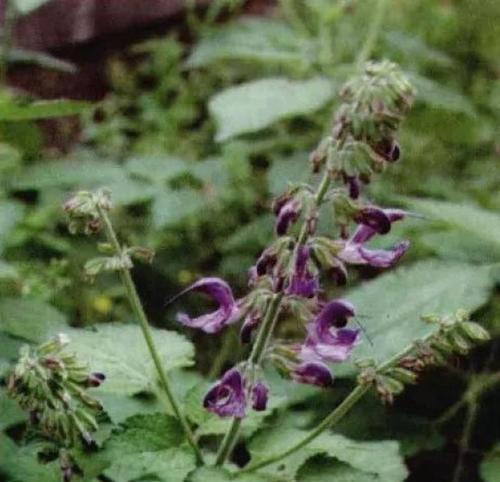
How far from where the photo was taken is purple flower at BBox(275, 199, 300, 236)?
1.04 meters

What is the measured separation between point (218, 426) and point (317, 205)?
0.31 meters

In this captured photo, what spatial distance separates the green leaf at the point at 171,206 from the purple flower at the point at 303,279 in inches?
34.4

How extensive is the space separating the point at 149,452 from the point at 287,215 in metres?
0.30

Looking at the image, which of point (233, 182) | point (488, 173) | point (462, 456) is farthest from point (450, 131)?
point (462, 456)

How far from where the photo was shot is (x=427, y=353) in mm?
1077

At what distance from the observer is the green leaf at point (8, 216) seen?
161cm

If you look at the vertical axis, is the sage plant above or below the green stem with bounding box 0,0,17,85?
above

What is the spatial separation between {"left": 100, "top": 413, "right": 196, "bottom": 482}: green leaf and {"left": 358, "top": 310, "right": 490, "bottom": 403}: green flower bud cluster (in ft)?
0.71

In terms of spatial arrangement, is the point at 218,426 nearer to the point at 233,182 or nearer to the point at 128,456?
the point at 128,456

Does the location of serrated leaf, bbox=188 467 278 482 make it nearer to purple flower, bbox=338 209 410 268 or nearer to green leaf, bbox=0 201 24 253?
purple flower, bbox=338 209 410 268

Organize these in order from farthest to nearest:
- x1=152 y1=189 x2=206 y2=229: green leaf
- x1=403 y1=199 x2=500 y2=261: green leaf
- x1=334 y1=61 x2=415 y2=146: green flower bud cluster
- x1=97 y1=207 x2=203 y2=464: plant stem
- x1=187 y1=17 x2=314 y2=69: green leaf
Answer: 1. x1=187 y1=17 x2=314 y2=69: green leaf
2. x1=152 y1=189 x2=206 y2=229: green leaf
3. x1=403 y1=199 x2=500 y2=261: green leaf
4. x1=97 y1=207 x2=203 y2=464: plant stem
5. x1=334 y1=61 x2=415 y2=146: green flower bud cluster

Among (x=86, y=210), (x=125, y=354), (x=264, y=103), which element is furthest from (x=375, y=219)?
(x=264, y=103)

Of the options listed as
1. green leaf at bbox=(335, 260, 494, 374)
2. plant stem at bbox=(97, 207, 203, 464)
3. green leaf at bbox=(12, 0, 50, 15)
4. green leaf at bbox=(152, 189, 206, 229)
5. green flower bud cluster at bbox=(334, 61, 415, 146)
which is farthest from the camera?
green leaf at bbox=(152, 189, 206, 229)

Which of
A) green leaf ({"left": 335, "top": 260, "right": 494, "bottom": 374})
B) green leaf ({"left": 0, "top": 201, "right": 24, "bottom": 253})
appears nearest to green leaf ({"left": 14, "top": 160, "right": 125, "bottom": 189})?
green leaf ({"left": 0, "top": 201, "right": 24, "bottom": 253})
